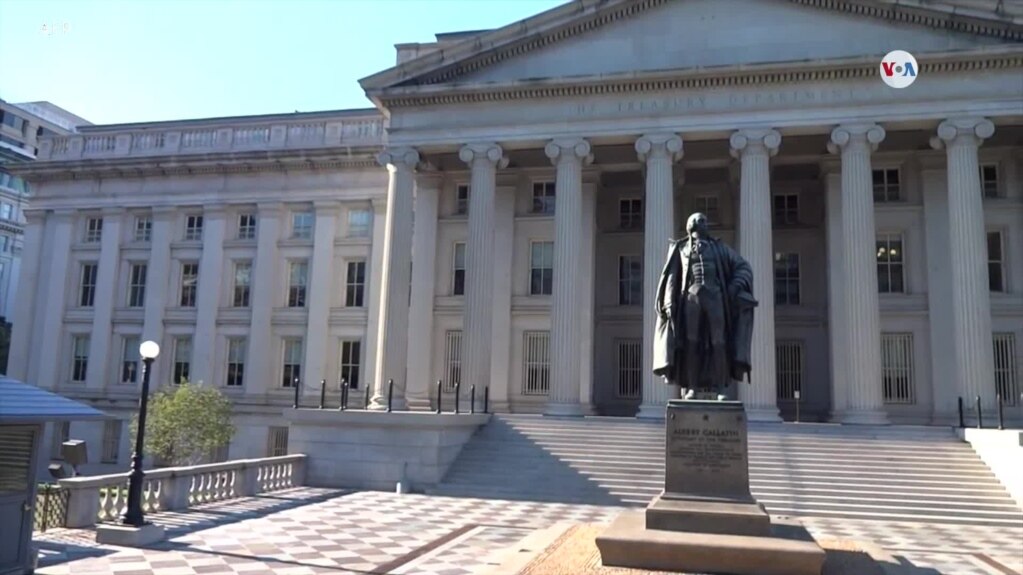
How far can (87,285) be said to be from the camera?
36188 millimetres

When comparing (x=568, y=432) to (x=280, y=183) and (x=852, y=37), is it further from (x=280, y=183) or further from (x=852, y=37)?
(x=280, y=183)

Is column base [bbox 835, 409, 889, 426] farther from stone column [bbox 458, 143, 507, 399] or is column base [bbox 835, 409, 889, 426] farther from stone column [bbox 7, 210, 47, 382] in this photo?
stone column [bbox 7, 210, 47, 382]

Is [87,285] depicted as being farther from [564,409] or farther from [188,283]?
[564,409]

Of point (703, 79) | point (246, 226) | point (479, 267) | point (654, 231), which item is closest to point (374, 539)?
point (479, 267)

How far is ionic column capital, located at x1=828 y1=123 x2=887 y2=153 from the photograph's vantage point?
78.8ft

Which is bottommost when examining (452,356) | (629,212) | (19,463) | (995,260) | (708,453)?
(19,463)

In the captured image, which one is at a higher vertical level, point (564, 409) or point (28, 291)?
point (28, 291)

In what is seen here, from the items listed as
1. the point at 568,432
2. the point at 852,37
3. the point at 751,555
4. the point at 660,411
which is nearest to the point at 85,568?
the point at 751,555

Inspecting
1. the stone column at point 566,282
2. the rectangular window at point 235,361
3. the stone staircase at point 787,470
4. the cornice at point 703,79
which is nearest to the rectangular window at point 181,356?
the rectangular window at point 235,361

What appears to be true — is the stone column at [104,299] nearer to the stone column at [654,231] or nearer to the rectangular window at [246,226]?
the rectangular window at [246,226]

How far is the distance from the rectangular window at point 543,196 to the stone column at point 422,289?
3.77 metres

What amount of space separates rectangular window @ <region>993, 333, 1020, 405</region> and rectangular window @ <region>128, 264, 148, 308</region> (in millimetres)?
33784

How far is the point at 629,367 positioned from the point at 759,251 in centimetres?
840

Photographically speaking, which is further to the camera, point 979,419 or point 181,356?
point 181,356
